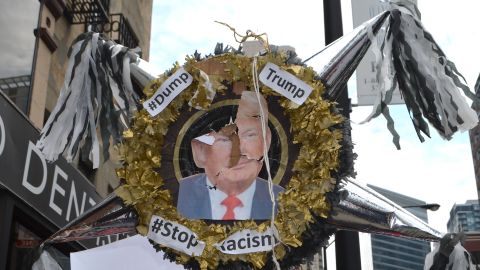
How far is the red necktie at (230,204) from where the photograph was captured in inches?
146

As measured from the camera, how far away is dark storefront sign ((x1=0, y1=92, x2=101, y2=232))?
6.18m

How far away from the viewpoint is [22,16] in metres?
7.61

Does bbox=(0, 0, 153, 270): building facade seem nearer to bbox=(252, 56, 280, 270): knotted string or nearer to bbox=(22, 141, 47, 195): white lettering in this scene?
bbox=(22, 141, 47, 195): white lettering

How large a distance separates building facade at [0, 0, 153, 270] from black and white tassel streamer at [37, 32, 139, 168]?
1013 mm

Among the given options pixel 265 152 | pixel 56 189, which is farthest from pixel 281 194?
pixel 56 189

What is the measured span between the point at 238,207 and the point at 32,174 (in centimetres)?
350

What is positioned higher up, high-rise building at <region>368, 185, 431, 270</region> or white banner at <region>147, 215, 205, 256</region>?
high-rise building at <region>368, 185, 431, 270</region>

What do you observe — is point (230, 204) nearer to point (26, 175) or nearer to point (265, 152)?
point (265, 152)

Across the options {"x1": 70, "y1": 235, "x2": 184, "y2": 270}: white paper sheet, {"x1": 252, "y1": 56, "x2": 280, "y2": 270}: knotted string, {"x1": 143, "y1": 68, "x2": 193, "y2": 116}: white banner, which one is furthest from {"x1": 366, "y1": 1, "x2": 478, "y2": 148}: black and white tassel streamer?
{"x1": 70, "y1": 235, "x2": 184, "y2": 270}: white paper sheet

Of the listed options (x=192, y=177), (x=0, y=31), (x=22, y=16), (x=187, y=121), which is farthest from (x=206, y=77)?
(x=22, y=16)

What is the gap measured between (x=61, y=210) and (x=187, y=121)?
3902mm

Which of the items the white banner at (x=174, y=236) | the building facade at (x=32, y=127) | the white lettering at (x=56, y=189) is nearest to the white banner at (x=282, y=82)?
the white banner at (x=174, y=236)

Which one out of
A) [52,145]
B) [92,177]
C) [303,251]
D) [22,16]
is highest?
[22,16]

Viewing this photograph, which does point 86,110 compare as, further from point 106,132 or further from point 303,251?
point 303,251
